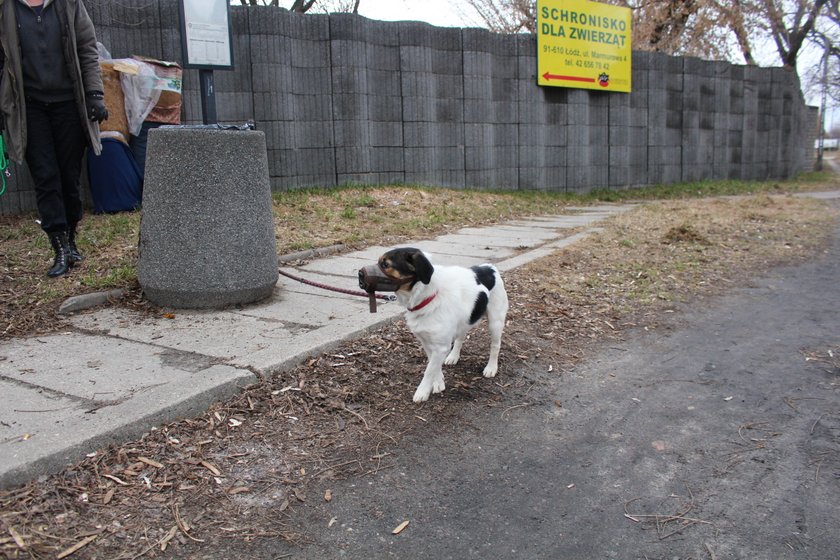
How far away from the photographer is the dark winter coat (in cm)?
460

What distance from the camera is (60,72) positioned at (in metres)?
4.81

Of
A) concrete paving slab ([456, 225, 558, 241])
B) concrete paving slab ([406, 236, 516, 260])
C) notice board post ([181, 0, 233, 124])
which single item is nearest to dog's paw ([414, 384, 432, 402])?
concrete paving slab ([406, 236, 516, 260])

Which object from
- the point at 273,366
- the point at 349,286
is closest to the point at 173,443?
the point at 273,366

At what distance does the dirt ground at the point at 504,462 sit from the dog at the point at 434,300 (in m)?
0.24

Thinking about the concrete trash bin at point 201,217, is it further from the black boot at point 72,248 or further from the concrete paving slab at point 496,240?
the concrete paving slab at point 496,240

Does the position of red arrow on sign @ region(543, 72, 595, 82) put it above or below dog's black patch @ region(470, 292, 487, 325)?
above

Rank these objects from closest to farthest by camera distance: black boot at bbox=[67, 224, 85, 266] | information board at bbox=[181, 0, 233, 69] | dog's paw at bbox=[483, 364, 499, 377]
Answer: dog's paw at bbox=[483, 364, 499, 377], black boot at bbox=[67, 224, 85, 266], information board at bbox=[181, 0, 233, 69]

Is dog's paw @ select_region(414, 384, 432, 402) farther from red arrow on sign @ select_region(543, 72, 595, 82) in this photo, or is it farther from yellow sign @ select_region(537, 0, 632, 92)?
red arrow on sign @ select_region(543, 72, 595, 82)

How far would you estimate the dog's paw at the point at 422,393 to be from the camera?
3.25 metres

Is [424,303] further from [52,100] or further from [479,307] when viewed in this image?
[52,100]

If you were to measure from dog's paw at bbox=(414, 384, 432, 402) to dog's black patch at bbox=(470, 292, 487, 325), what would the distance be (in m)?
0.42

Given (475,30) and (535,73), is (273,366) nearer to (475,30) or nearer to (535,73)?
(475,30)

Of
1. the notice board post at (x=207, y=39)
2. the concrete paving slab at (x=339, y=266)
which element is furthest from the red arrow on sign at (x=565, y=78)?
the concrete paving slab at (x=339, y=266)

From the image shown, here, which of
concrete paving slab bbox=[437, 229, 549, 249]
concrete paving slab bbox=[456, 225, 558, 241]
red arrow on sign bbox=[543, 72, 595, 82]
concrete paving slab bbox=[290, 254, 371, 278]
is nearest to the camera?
concrete paving slab bbox=[290, 254, 371, 278]
